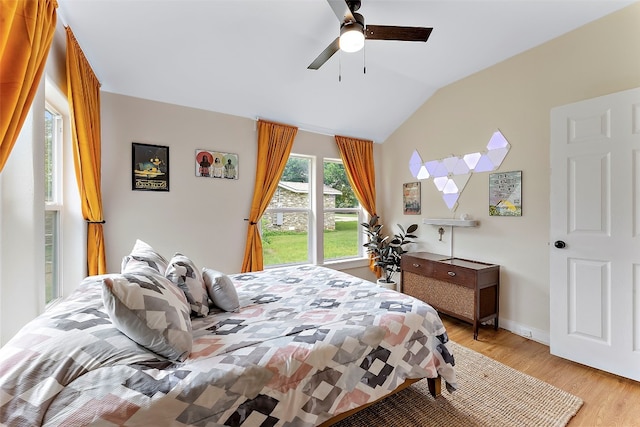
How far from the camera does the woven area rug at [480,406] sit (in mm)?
1607

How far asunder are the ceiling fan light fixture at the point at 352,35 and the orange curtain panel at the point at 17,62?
1.56 meters

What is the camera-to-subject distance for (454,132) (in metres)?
3.39

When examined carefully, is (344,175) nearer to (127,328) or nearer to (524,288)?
(524,288)

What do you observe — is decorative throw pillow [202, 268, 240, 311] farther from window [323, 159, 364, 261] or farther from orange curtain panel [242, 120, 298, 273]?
window [323, 159, 364, 261]

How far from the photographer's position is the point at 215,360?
3.73 ft

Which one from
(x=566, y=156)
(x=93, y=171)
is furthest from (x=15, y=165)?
(x=566, y=156)

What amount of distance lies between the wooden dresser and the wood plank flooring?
0.17 m

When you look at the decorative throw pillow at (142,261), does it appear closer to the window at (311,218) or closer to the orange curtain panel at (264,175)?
the orange curtain panel at (264,175)

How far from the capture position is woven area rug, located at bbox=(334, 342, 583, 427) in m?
1.61

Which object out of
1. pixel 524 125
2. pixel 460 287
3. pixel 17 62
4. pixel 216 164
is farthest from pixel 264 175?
pixel 524 125

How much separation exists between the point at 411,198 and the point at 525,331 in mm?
2014

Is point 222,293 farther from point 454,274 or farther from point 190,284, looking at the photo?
point 454,274

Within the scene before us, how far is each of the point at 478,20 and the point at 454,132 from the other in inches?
50.5

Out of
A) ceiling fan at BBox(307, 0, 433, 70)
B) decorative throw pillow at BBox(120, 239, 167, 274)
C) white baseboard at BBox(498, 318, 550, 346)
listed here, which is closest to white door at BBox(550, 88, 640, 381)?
white baseboard at BBox(498, 318, 550, 346)
